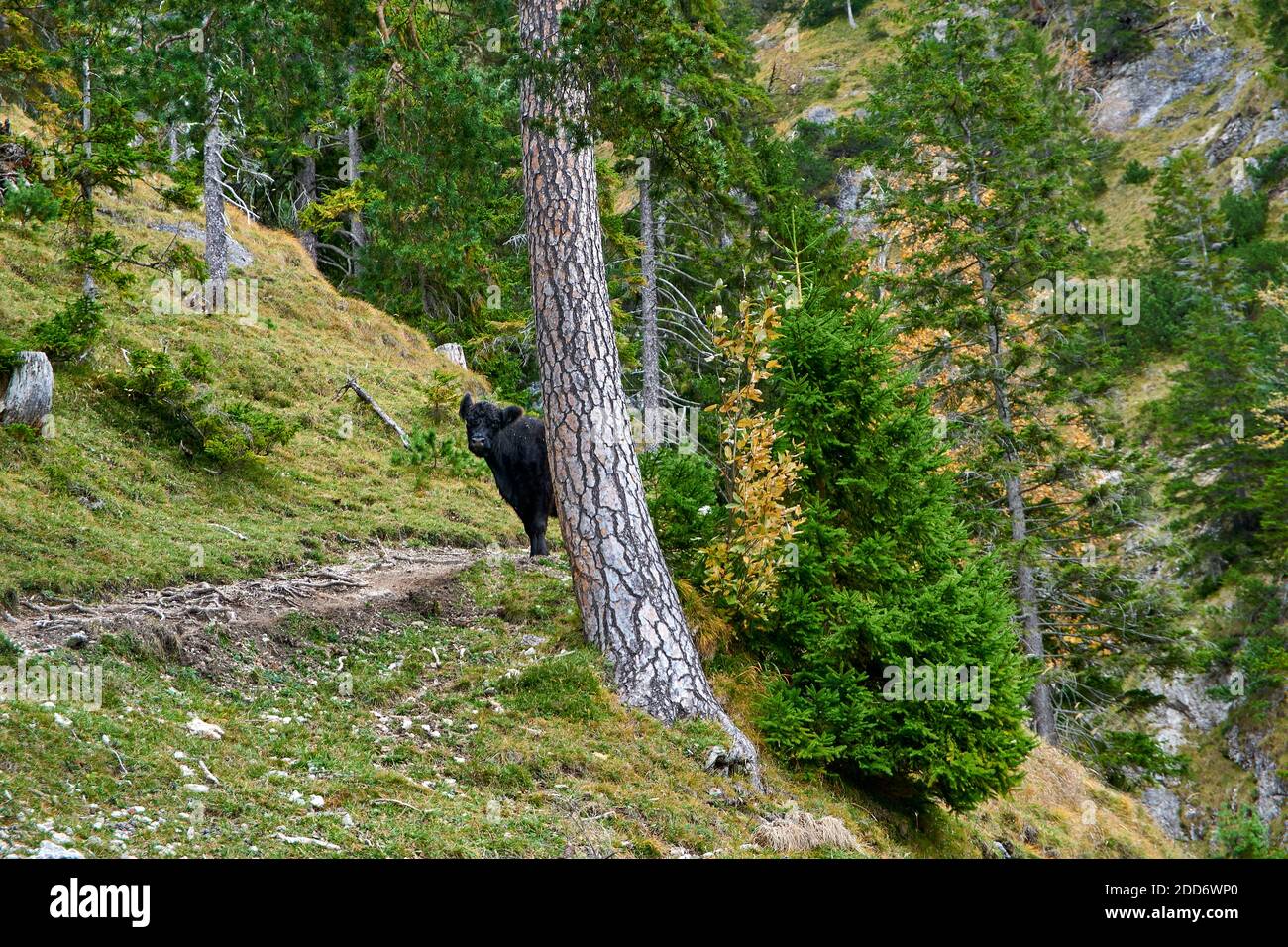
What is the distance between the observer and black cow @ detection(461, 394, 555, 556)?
13.5m

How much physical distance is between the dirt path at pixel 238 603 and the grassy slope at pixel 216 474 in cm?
46

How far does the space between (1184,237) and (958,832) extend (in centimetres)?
4256

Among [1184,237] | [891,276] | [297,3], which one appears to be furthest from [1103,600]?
[1184,237]

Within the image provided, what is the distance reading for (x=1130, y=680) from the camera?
34.2 metres

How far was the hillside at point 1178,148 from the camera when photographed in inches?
1106

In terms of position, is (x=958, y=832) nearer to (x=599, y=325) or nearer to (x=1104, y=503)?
(x=599, y=325)

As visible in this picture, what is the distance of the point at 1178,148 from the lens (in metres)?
54.5

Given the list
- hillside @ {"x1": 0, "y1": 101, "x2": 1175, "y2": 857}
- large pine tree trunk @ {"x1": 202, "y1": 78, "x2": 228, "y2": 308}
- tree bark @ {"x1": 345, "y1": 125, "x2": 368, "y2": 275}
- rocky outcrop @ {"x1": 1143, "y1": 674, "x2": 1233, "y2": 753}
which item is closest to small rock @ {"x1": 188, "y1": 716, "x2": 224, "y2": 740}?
hillside @ {"x1": 0, "y1": 101, "x2": 1175, "y2": 857}

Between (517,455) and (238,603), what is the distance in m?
4.54

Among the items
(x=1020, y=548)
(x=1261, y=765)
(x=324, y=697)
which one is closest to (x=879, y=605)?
(x=324, y=697)

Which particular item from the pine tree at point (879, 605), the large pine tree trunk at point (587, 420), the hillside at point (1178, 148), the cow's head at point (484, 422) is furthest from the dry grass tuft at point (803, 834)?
the hillside at point (1178, 148)

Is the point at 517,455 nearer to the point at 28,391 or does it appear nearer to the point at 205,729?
the point at 28,391

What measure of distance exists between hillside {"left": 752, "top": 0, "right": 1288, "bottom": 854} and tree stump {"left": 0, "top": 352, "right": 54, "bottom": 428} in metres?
18.3

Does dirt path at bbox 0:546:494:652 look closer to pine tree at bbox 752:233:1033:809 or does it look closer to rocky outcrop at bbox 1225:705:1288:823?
pine tree at bbox 752:233:1033:809
